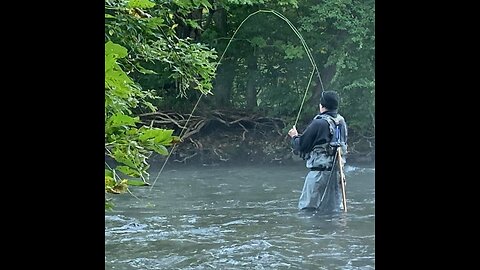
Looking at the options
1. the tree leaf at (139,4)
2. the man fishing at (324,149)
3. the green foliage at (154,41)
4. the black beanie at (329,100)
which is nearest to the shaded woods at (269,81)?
the man fishing at (324,149)

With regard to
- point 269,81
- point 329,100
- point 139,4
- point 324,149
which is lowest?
point 324,149

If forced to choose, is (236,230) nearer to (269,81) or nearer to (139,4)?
(139,4)

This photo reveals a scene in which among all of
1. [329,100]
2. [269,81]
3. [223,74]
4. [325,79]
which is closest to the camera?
[329,100]

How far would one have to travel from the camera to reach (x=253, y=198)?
8.03 metres

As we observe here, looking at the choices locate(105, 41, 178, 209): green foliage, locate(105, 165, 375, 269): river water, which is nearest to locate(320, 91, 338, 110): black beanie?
locate(105, 165, 375, 269): river water

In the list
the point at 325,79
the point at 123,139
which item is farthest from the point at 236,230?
the point at 325,79

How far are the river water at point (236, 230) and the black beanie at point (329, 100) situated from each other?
2.56ft

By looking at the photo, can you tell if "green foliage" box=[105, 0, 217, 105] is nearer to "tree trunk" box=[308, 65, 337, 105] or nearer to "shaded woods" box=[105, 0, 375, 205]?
"shaded woods" box=[105, 0, 375, 205]

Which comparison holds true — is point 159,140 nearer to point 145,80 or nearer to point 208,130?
point 145,80

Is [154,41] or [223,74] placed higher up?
[223,74]

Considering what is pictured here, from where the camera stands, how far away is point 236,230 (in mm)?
6277

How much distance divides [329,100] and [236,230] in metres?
1.54

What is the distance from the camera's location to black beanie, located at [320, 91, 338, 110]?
17.6ft

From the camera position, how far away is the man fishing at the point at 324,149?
5453mm
